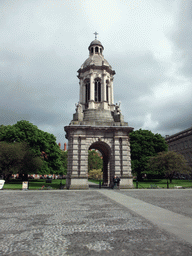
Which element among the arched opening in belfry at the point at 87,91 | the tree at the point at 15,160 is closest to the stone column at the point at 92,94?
the arched opening in belfry at the point at 87,91

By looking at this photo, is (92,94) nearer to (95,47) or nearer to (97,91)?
(97,91)

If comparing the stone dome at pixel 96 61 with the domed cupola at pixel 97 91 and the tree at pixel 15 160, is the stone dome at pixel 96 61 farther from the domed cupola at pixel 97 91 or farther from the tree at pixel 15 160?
the tree at pixel 15 160

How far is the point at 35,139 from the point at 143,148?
25357mm

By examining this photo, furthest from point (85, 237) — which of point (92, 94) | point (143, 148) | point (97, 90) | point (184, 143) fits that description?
point (184, 143)

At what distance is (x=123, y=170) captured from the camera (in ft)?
76.4

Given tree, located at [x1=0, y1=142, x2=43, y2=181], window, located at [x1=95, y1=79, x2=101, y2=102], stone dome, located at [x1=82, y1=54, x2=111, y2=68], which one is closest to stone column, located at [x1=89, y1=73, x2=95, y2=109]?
window, located at [x1=95, y1=79, x2=101, y2=102]

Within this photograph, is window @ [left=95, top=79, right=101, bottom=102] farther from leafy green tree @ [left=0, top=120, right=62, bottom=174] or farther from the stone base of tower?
leafy green tree @ [left=0, top=120, right=62, bottom=174]

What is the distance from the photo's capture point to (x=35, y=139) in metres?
34.8

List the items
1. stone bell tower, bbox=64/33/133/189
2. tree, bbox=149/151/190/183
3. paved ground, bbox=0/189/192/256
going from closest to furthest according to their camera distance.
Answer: paved ground, bbox=0/189/192/256 < stone bell tower, bbox=64/33/133/189 < tree, bbox=149/151/190/183

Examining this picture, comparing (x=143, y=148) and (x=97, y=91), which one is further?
(x=143, y=148)

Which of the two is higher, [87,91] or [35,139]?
[87,91]

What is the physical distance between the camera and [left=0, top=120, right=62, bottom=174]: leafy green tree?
34469 millimetres

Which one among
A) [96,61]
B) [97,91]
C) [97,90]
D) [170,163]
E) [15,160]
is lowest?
[170,163]

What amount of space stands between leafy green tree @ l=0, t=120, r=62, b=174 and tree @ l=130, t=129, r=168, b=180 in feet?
59.1
